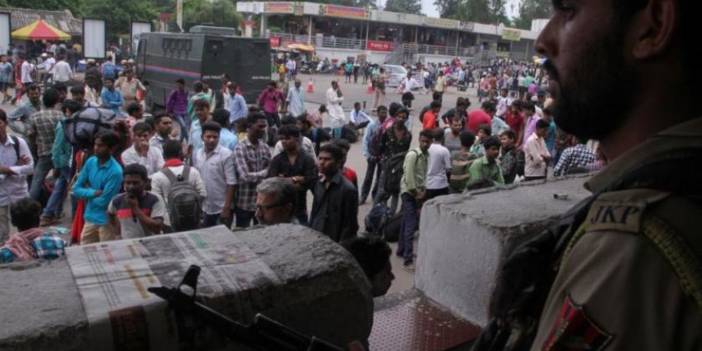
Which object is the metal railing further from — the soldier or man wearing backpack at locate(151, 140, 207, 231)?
the soldier

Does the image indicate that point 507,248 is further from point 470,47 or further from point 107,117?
point 470,47

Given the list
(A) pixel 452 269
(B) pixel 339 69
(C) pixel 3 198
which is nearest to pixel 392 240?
(C) pixel 3 198

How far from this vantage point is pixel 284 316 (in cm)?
169

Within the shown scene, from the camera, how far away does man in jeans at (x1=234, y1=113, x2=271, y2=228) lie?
19.1 ft

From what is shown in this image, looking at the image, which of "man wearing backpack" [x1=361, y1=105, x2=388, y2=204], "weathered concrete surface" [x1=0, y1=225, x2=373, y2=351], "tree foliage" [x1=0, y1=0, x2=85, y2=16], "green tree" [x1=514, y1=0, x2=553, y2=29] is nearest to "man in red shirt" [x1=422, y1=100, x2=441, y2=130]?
"man wearing backpack" [x1=361, y1=105, x2=388, y2=204]

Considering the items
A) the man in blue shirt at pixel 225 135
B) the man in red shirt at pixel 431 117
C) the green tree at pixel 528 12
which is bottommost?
the man in blue shirt at pixel 225 135

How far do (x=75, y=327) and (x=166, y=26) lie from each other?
111ft

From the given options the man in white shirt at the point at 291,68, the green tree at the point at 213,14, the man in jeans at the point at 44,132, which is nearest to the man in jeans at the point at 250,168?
the man in jeans at the point at 44,132

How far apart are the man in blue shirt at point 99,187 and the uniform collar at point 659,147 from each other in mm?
4316

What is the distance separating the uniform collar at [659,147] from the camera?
879 mm

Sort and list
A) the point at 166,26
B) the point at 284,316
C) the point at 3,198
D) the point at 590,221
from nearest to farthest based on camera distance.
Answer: the point at 590,221
the point at 284,316
the point at 3,198
the point at 166,26

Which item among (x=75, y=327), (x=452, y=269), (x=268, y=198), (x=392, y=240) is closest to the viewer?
(x=75, y=327)

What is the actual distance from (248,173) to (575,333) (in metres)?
5.16

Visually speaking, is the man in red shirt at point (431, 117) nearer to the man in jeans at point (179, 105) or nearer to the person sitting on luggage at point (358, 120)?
the person sitting on luggage at point (358, 120)
